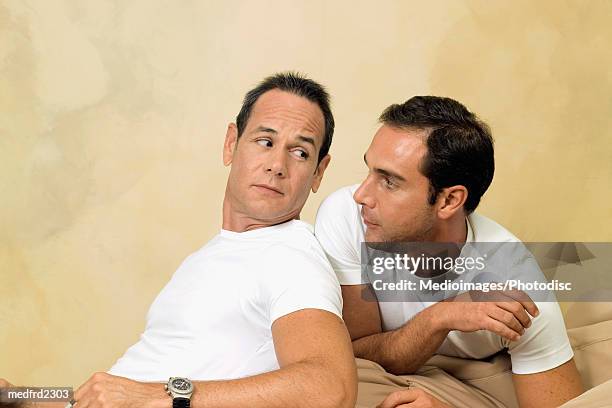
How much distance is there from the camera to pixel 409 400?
230cm

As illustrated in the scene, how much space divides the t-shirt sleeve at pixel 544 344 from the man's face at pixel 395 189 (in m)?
0.42

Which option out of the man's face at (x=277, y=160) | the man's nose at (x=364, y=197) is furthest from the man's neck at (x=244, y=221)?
the man's nose at (x=364, y=197)

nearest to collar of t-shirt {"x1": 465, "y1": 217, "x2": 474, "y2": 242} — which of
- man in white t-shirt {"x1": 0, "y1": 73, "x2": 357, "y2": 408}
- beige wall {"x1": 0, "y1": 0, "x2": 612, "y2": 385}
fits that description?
man in white t-shirt {"x1": 0, "y1": 73, "x2": 357, "y2": 408}

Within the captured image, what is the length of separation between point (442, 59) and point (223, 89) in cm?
91

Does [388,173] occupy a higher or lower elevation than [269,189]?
higher

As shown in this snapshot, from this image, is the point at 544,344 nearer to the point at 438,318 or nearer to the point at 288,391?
the point at 438,318

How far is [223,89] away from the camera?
13.6ft

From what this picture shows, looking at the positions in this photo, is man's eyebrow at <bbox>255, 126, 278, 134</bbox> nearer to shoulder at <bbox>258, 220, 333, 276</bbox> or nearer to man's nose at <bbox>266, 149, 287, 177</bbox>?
man's nose at <bbox>266, 149, 287, 177</bbox>

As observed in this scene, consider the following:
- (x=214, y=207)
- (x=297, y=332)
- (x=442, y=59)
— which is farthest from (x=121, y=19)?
(x=297, y=332)

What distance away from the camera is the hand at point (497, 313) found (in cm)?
233

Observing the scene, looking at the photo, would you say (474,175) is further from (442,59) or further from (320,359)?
(442,59)

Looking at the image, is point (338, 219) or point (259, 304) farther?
point (338, 219)

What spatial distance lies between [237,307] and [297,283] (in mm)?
177

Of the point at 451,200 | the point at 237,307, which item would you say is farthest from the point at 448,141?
the point at 237,307
